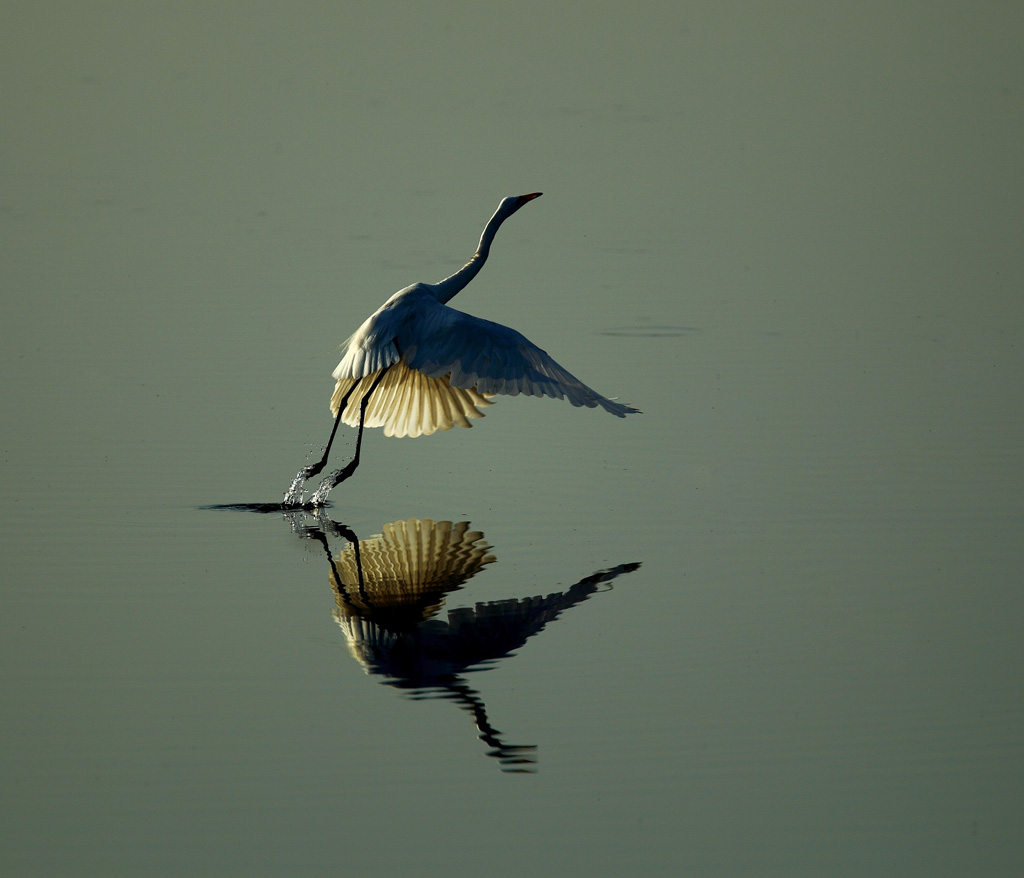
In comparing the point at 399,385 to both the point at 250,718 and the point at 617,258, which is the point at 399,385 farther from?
the point at 617,258

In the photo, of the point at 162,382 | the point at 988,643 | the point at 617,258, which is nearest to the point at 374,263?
the point at 617,258

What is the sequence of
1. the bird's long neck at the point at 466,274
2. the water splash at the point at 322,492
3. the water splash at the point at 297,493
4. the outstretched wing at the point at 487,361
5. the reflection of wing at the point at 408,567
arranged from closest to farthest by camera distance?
the reflection of wing at the point at 408,567 < the outstretched wing at the point at 487,361 < the water splash at the point at 297,493 < the water splash at the point at 322,492 < the bird's long neck at the point at 466,274

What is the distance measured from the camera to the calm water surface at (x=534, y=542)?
649 centimetres

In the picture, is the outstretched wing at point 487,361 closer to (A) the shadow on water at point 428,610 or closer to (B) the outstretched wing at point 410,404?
(A) the shadow on water at point 428,610

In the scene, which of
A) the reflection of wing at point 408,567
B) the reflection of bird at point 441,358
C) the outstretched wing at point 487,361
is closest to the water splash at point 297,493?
the reflection of bird at point 441,358

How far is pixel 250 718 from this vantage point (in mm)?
7312

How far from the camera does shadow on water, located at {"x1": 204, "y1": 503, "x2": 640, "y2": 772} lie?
7.64m

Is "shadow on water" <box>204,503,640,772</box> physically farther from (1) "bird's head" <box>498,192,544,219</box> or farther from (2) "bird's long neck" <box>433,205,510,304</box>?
(1) "bird's head" <box>498,192,544,219</box>

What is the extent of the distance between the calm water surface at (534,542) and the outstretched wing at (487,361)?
92 centimetres

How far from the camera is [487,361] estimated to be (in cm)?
1067

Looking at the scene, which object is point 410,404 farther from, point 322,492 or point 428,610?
point 428,610

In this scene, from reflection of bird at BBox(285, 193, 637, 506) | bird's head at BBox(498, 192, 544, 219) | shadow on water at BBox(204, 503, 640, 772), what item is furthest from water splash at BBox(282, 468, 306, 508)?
bird's head at BBox(498, 192, 544, 219)

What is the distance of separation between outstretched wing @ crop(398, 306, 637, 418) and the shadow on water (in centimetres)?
106

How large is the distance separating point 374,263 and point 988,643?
483 inches
